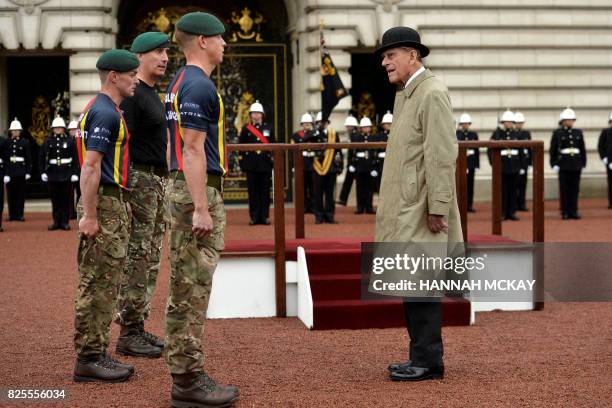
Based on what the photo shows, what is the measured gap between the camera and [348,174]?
20.2m

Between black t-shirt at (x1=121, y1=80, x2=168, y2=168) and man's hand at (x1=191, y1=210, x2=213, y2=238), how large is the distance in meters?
1.84

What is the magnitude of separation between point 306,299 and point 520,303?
193 centimetres

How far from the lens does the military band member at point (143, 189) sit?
7.03 meters

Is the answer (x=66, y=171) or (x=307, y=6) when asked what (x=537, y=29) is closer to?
(x=307, y=6)

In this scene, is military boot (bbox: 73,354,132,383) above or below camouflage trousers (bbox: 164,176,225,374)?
below

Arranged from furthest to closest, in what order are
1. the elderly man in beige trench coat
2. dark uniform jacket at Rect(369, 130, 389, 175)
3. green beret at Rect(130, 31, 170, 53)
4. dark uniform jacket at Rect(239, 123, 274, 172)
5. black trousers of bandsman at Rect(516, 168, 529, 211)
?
black trousers of bandsman at Rect(516, 168, 529, 211) → dark uniform jacket at Rect(369, 130, 389, 175) → dark uniform jacket at Rect(239, 123, 274, 172) → green beret at Rect(130, 31, 170, 53) → the elderly man in beige trench coat

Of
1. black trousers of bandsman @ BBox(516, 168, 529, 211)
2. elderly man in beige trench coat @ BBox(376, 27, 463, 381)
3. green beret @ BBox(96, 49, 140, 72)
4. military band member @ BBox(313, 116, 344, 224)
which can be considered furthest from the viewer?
black trousers of bandsman @ BBox(516, 168, 529, 211)

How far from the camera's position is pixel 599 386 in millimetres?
5945

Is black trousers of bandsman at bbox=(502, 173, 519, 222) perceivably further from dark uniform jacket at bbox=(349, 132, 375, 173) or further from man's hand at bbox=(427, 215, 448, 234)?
man's hand at bbox=(427, 215, 448, 234)

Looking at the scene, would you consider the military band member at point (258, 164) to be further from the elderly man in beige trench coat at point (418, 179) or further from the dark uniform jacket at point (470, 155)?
the elderly man in beige trench coat at point (418, 179)

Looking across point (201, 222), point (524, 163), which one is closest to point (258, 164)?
point (524, 163)

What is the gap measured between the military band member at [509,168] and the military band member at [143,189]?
11.5 m

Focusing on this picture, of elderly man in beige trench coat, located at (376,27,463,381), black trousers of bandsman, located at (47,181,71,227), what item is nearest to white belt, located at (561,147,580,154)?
black trousers of bandsman, located at (47,181,71,227)

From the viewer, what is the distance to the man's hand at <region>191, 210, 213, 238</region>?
5.30 metres
